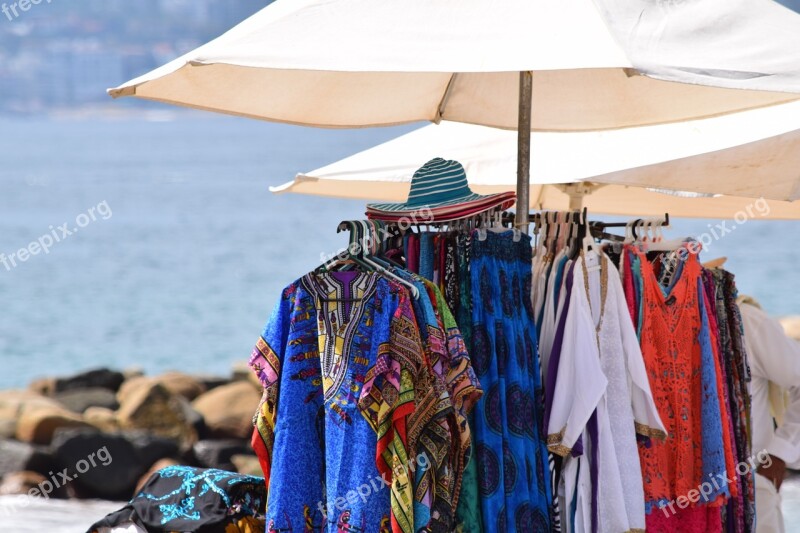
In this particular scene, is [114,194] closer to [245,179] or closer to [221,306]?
[245,179]

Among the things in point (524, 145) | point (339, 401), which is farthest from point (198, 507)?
point (524, 145)

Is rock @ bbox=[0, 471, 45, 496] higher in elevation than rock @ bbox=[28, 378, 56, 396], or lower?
lower

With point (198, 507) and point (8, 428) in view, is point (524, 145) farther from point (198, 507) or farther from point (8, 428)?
point (8, 428)

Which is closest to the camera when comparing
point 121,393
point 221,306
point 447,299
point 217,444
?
point 447,299

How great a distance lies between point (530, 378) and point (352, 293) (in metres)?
0.58

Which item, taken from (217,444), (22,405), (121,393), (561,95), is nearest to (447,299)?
(561,95)

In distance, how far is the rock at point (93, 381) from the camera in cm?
1370

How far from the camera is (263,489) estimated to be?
129 inches

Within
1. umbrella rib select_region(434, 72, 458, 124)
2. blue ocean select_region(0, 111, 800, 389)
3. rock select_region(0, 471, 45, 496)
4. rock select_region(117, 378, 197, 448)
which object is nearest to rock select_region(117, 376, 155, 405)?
rock select_region(117, 378, 197, 448)

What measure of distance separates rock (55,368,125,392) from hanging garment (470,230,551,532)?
37.4 ft

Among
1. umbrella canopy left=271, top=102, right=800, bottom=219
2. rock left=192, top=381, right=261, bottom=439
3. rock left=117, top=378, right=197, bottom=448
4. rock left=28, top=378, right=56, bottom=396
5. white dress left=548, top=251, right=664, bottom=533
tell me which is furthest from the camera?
rock left=28, top=378, right=56, bottom=396

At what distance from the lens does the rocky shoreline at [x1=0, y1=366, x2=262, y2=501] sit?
989cm

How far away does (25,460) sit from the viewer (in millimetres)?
10195

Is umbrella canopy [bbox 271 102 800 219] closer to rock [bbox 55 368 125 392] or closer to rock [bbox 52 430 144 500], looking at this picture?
rock [bbox 52 430 144 500]
